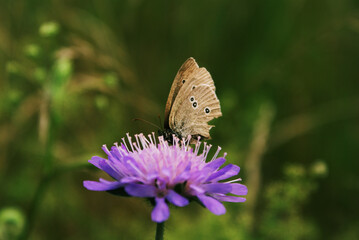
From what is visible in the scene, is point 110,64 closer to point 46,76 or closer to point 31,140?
point 46,76

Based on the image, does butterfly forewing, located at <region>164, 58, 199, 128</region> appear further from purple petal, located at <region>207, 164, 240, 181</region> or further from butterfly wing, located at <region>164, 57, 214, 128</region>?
purple petal, located at <region>207, 164, 240, 181</region>

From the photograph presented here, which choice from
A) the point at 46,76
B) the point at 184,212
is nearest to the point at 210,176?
the point at 46,76

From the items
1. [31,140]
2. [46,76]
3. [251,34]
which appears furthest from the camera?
[251,34]

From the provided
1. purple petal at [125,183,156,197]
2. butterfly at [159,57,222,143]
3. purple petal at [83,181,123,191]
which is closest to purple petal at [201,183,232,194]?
purple petal at [125,183,156,197]

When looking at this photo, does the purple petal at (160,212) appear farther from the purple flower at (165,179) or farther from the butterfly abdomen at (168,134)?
the butterfly abdomen at (168,134)

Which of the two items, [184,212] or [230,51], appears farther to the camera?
[230,51]

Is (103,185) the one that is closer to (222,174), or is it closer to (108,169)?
(108,169)
